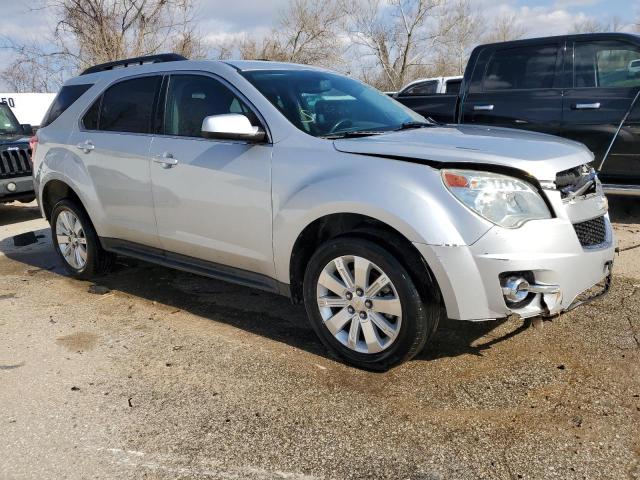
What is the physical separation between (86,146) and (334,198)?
105 inches

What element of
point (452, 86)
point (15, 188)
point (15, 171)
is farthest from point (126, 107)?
point (452, 86)

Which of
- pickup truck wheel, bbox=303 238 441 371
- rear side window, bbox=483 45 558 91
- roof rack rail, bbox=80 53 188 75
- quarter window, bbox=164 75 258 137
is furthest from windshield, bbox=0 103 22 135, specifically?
pickup truck wheel, bbox=303 238 441 371

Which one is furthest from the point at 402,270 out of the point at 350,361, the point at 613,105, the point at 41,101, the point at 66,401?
the point at 41,101

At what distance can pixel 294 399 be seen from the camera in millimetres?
3225

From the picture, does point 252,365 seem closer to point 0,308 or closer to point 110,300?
point 110,300

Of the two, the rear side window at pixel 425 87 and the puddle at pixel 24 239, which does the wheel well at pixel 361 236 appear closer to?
the puddle at pixel 24 239

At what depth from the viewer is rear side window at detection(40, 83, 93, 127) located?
17.5ft

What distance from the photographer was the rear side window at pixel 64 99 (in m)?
5.33

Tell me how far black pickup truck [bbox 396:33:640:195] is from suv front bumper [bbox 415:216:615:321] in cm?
353

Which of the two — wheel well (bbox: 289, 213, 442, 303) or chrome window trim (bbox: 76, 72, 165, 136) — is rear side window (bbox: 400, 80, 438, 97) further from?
wheel well (bbox: 289, 213, 442, 303)

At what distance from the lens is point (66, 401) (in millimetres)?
3299

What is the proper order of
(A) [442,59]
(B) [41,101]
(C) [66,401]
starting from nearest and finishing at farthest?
1. (C) [66,401]
2. (B) [41,101]
3. (A) [442,59]

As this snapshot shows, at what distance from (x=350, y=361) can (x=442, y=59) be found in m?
34.1

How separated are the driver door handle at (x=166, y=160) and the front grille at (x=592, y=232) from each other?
2.62 meters
